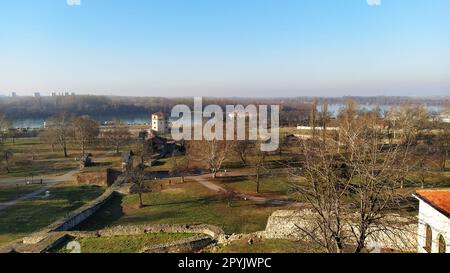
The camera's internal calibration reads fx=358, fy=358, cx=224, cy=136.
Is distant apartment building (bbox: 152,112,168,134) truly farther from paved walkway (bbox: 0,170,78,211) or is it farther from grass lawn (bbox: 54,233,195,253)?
grass lawn (bbox: 54,233,195,253)

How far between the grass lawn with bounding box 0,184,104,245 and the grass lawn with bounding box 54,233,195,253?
3.75 meters

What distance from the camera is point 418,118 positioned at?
3828 cm

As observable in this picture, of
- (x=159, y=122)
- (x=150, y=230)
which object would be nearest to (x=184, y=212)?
(x=150, y=230)

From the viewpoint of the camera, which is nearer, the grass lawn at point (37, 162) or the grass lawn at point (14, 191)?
the grass lawn at point (14, 191)

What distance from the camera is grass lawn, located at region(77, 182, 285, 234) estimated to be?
17500 mm

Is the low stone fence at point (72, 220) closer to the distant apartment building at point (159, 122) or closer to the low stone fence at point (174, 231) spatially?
the low stone fence at point (174, 231)

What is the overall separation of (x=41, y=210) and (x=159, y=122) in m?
37.9

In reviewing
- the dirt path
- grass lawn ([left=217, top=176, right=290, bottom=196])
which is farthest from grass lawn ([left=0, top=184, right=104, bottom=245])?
grass lawn ([left=217, top=176, right=290, bottom=196])

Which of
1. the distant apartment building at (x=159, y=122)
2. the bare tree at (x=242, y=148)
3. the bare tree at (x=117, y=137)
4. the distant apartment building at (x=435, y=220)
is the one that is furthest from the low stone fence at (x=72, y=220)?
the distant apartment building at (x=159, y=122)

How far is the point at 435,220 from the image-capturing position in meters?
8.16

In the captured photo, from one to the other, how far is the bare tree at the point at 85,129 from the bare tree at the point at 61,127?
133 cm

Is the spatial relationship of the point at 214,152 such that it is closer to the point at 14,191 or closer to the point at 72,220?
the point at 72,220

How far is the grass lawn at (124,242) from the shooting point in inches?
516
